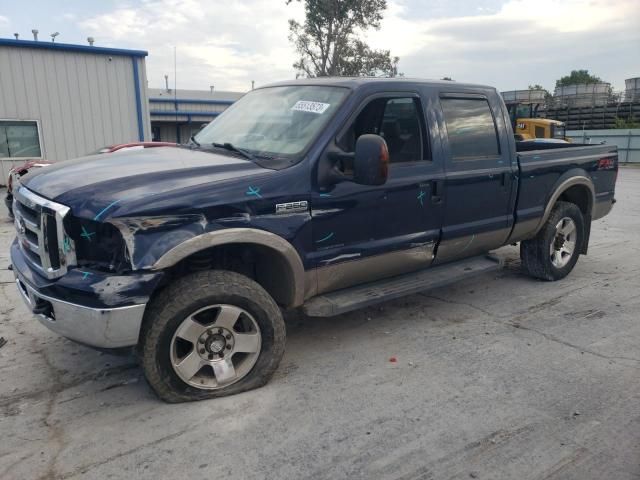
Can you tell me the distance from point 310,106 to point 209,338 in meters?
1.80

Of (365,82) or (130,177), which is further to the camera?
(365,82)

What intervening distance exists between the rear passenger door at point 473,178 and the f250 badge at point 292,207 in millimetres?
1381

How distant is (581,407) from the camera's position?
10.3 feet

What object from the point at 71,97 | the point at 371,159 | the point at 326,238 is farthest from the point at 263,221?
the point at 71,97

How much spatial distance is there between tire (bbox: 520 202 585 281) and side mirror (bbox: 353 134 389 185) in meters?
2.98

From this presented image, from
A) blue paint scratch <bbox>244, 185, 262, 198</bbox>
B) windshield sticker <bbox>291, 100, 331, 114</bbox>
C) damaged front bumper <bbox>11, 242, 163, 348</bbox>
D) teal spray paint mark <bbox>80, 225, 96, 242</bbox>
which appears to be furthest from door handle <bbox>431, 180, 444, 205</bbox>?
teal spray paint mark <bbox>80, 225, 96, 242</bbox>

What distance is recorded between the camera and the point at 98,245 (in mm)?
2836

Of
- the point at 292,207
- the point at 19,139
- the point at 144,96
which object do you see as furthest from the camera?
the point at 144,96

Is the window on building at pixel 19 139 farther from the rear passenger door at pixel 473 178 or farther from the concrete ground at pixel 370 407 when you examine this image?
the rear passenger door at pixel 473 178

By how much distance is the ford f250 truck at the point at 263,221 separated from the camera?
2820 mm

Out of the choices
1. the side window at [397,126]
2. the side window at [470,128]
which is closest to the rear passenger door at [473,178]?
the side window at [470,128]

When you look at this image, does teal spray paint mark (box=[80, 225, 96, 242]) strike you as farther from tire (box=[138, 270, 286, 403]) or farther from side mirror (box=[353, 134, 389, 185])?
side mirror (box=[353, 134, 389, 185])

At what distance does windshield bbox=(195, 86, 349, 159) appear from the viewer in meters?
3.57

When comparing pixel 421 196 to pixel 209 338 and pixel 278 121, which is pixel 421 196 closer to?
pixel 278 121
